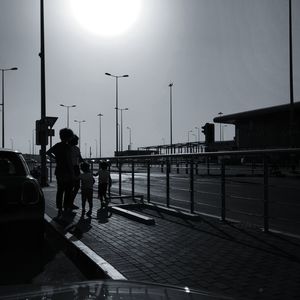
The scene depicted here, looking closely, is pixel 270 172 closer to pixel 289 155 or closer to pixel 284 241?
pixel 289 155

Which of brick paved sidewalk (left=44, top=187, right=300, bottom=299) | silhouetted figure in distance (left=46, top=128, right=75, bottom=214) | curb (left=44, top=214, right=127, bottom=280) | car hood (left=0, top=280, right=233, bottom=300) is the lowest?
curb (left=44, top=214, right=127, bottom=280)

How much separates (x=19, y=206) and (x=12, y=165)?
Result: 3.08ft

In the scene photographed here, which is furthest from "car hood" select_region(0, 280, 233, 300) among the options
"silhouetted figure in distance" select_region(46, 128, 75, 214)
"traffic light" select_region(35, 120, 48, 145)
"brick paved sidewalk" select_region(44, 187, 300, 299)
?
"traffic light" select_region(35, 120, 48, 145)

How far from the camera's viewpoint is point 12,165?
7.14m

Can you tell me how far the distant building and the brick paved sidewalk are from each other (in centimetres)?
4648

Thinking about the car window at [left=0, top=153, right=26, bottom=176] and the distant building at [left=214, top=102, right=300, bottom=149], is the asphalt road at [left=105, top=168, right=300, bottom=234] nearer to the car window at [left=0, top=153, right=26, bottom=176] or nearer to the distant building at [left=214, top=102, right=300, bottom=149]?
the car window at [left=0, top=153, right=26, bottom=176]

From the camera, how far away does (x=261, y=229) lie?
293 inches

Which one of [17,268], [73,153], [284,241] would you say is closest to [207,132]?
[73,153]

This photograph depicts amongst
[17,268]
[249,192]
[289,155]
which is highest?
[289,155]

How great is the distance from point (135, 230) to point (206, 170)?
A: 2.39 metres

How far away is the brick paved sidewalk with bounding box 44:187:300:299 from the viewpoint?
4.45 metres

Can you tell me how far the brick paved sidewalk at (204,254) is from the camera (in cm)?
445

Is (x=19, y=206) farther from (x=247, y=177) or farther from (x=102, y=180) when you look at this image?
(x=102, y=180)

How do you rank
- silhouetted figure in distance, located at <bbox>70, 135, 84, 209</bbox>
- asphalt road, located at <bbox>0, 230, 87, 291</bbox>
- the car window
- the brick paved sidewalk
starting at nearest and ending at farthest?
the brick paved sidewalk → asphalt road, located at <bbox>0, 230, 87, 291</bbox> → the car window → silhouetted figure in distance, located at <bbox>70, 135, 84, 209</bbox>
